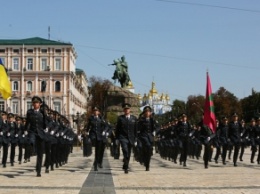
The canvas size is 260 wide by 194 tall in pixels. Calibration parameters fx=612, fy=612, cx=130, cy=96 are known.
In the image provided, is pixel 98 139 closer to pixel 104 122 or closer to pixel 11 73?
pixel 104 122

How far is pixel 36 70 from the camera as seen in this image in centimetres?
11512

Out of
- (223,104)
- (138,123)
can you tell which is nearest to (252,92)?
(223,104)

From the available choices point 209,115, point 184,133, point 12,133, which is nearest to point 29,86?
point 12,133

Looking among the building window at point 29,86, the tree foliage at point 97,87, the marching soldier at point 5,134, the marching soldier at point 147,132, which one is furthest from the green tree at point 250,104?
the marching soldier at point 147,132

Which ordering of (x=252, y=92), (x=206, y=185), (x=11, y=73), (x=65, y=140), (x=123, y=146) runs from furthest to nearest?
(x=252, y=92) → (x=11, y=73) → (x=65, y=140) → (x=123, y=146) → (x=206, y=185)

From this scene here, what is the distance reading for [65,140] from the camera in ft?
76.7

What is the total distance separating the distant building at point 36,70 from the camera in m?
114

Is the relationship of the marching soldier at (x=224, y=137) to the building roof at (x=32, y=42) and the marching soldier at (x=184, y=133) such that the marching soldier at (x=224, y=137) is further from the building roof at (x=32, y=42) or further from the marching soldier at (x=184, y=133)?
the building roof at (x=32, y=42)

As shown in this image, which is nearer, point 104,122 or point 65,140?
point 104,122

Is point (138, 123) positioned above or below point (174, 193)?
above

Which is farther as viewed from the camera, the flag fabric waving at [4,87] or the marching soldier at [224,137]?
the marching soldier at [224,137]

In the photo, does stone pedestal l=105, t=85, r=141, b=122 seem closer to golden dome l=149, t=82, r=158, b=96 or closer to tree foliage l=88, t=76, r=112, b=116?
tree foliage l=88, t=76, r=112, b=116

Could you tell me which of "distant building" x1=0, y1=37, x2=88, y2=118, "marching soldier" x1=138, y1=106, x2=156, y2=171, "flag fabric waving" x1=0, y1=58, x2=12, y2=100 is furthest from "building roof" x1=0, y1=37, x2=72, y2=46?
"flag fabric waving" x1=0, y1=58, x2=12, y2=100

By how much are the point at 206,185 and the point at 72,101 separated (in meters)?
108
